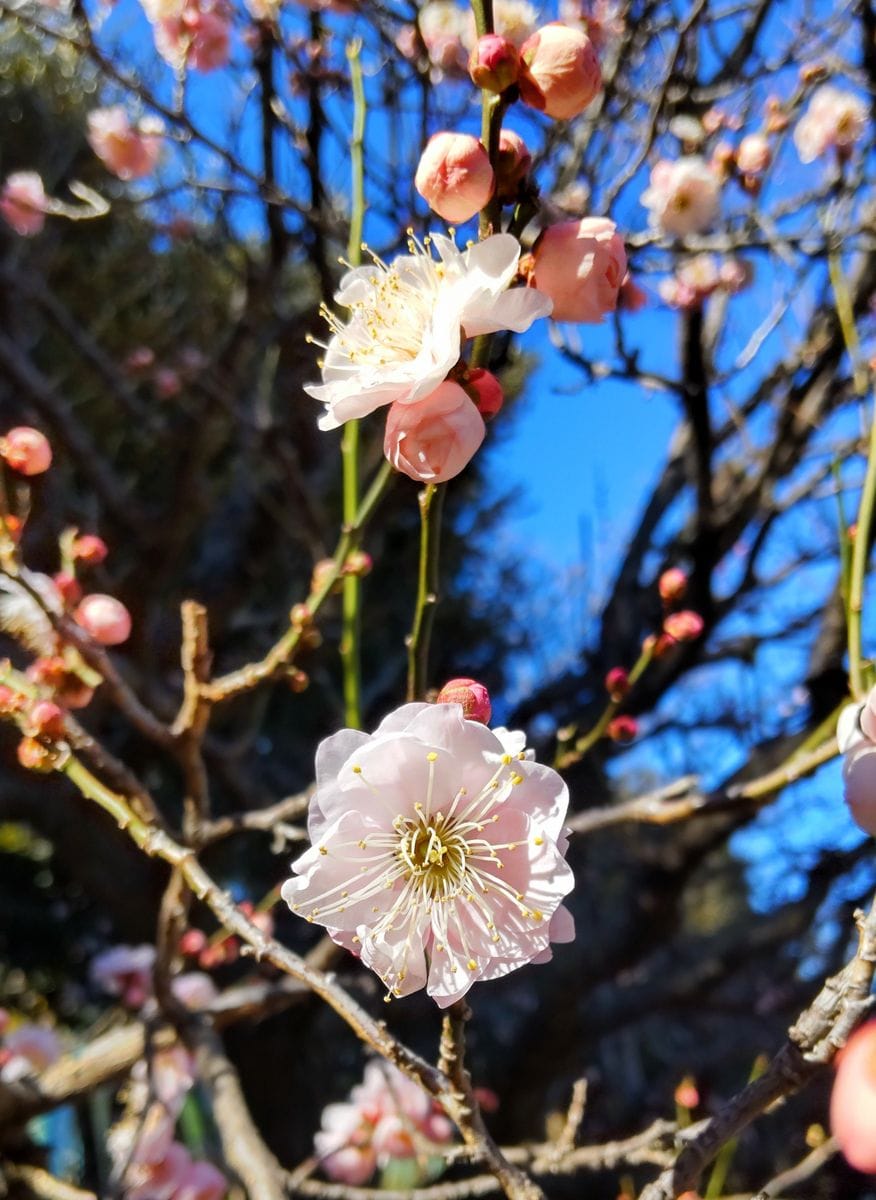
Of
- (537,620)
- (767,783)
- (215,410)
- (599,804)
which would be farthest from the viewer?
(537,620)

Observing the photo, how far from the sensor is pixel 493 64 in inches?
21.5

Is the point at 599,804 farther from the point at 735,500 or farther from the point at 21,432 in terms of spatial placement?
the point at 21,432

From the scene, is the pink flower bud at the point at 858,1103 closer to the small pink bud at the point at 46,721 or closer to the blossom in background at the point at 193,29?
the small pink bud at the point at 46,721

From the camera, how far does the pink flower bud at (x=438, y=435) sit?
1.77 feet

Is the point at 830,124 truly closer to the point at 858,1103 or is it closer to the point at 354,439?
the point at 354,439

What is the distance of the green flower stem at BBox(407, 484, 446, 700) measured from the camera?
0.61 meters

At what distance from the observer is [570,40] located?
56 centimetres

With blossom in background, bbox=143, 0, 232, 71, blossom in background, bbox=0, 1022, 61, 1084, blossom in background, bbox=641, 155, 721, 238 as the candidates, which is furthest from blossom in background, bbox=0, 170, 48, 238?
blossom in background, bbox=0, 1022, 61, 1084

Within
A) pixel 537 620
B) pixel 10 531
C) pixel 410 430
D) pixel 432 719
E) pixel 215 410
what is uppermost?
pixel 537 620

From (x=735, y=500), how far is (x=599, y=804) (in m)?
0.97

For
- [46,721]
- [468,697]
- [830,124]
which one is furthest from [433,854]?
[830,124]

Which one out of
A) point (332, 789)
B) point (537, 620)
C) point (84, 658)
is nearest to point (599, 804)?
point (84, 658)

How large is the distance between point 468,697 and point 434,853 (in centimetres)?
12

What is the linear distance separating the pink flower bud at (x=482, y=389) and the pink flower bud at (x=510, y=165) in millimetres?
116
